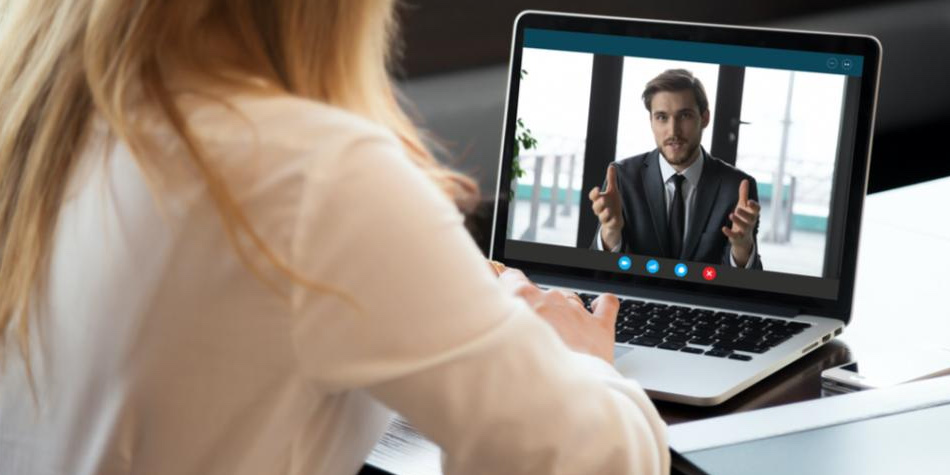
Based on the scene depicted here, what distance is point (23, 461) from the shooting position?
0.82 meters

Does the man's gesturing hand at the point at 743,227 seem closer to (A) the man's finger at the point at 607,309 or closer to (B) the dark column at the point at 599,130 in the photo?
(B) the dark column at the point at 599,130

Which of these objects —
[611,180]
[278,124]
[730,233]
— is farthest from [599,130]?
[278,124]

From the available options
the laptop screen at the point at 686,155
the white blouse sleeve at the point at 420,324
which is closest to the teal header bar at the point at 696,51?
the laptop screen at the point at 686,155

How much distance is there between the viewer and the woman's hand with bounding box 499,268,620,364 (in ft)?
3.14

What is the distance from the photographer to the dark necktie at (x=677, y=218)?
4.37 feet

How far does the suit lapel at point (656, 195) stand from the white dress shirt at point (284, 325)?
576 mm

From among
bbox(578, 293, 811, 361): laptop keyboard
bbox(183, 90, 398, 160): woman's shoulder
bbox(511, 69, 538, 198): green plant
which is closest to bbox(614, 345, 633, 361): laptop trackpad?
bbox(578, 293, 811, 361): laptop keyboard

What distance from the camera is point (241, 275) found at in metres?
0.70

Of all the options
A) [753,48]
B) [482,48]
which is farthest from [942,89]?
[753,48]

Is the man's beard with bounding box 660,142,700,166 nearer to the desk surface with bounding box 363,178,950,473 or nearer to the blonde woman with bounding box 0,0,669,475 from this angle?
the desk surface with bounding box 363,178,950,473

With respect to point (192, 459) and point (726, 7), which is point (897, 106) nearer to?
point (726, 7)

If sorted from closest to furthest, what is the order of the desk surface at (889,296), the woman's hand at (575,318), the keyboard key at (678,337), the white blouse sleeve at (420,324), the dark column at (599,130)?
1. the white blouse sleeve at (420,324)
2. the woman's hand at (575,318)
3. the desk surface at (889,296)
4. the keyboard key at (678,337)
5. the dark column at (599,130)

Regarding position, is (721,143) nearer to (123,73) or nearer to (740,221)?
(740,221)

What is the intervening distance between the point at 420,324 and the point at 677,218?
2.31ft
